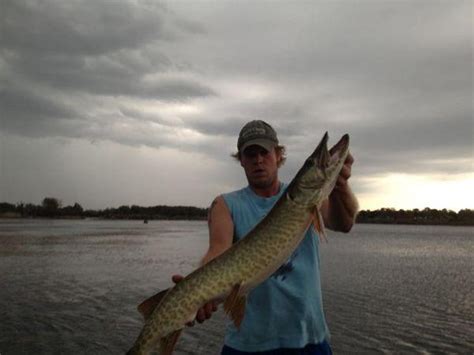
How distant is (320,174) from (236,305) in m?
1.13

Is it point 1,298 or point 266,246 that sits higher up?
point 266,246

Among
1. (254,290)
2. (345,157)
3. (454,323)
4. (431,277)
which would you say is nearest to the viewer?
(345,157)

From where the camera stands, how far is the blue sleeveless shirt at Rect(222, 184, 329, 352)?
134 inches

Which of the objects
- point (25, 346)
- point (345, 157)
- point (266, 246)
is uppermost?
point (345, 157)

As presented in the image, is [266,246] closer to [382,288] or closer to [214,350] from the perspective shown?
[214,350]

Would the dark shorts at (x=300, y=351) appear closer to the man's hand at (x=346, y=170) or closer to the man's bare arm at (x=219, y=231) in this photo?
the man's bare arm at (x=219, y=231)

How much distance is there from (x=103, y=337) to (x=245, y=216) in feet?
28.1

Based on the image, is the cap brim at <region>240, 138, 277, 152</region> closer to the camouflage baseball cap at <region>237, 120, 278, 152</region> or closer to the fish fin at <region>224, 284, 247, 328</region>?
the camouflage baseball cap at <region>237, 120, 278, 152</region>

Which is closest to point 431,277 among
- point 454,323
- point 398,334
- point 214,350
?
point 454,323

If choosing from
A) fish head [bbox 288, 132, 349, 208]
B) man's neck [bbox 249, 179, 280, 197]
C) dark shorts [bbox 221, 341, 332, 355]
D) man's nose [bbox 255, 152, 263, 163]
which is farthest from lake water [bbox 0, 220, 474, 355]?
fish head [bbox 288, 132, 349, 208]

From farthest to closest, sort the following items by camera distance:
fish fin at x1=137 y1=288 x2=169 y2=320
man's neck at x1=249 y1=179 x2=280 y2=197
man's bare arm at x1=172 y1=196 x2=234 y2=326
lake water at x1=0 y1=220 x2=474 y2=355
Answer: lake water at x1=0 y1=220 x2=474 y2=355 < man's neck at x1=249 y1=179 x2=280 y2=197 < man's bare arm at x1=172 y1=196 x2=234 y2=326 < fish fin at x1=137 y1=288 x2=169 y2=320

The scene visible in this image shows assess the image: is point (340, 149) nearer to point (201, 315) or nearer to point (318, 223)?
point (318, 223)

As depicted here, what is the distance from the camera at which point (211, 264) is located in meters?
3.44

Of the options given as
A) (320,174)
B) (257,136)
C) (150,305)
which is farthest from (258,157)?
(150,305)
